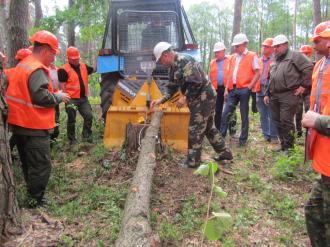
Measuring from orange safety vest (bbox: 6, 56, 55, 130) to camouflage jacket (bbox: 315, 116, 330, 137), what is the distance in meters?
2.73

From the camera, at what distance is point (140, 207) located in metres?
3.26

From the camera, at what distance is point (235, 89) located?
673 centimetres

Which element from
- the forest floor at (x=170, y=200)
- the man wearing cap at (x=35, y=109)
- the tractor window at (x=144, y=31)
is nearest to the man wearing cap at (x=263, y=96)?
the forest floor at (x=170, y=200)

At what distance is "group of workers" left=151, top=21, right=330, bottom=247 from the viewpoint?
2.81 metres

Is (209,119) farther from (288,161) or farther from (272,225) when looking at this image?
(272,225)

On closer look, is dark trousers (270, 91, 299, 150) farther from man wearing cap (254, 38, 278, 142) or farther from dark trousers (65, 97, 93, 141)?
dark trousers (65, 97, 93, 141)

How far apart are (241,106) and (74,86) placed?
309 cm

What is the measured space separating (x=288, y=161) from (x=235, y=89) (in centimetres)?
210

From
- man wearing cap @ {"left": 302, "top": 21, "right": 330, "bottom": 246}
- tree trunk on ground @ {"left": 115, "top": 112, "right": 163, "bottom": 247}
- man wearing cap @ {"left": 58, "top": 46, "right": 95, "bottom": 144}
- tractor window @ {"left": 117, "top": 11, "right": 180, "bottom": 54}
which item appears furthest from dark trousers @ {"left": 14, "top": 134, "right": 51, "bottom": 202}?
tractor window @ {"left": 117, "top": 11, "right": 180, "bottom": 54}

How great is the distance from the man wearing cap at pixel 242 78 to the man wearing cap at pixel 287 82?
Result: 22.4 inches

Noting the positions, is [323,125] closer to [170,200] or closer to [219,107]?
[170,200]

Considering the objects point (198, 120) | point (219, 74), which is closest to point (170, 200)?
point (198, 120)

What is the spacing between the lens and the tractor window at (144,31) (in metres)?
6.97

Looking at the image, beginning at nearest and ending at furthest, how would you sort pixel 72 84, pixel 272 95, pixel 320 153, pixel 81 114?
pixel 320 153
pixel 272 95
pixel 72 84
pixel 81 114
